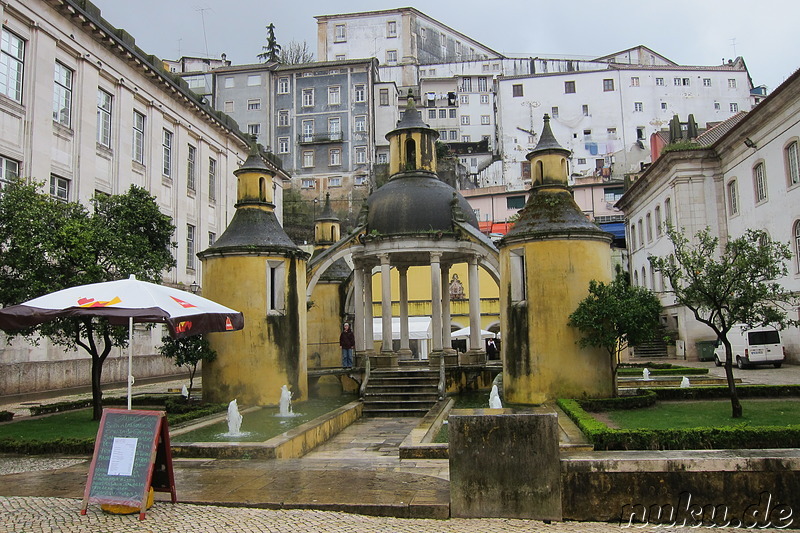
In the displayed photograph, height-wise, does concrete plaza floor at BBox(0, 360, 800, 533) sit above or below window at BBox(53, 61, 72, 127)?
below

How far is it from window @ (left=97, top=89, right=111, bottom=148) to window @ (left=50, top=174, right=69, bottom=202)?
3287 millimetres

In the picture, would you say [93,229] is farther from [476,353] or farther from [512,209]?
[512,209]

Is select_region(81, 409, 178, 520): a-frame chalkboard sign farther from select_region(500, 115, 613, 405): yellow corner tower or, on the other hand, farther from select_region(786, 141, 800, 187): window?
select_region(786, 141, 800, 187): window

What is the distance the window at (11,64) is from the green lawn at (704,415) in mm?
22069

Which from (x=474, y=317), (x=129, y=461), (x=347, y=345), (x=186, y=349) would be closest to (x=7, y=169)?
(x=186, y=349)

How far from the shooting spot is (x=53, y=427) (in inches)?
560

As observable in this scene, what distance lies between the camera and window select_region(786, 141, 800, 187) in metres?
28.3

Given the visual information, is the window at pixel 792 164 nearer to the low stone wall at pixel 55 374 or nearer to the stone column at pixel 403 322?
the stone column at pixel 403 322

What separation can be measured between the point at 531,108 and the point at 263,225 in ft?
186

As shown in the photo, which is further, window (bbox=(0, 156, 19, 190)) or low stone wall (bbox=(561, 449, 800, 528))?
window (bbox=(0, 156, 19, 190))

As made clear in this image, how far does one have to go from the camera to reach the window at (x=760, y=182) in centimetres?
3159

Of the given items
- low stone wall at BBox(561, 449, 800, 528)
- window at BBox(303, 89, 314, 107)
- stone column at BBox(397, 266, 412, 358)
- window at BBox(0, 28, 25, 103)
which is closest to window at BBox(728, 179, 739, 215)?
stone column at BBox(397, 266, 412, 358)

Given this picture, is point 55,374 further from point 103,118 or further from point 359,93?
point 359,93

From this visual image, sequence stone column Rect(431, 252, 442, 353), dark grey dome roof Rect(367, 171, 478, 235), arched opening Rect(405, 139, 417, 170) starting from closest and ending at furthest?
stone column Rect(431, 252, 442, 353) → dark grey dome roof Rect(367, 171, 478, 235) → arched opening Rect(405, 139, 417, 170)
